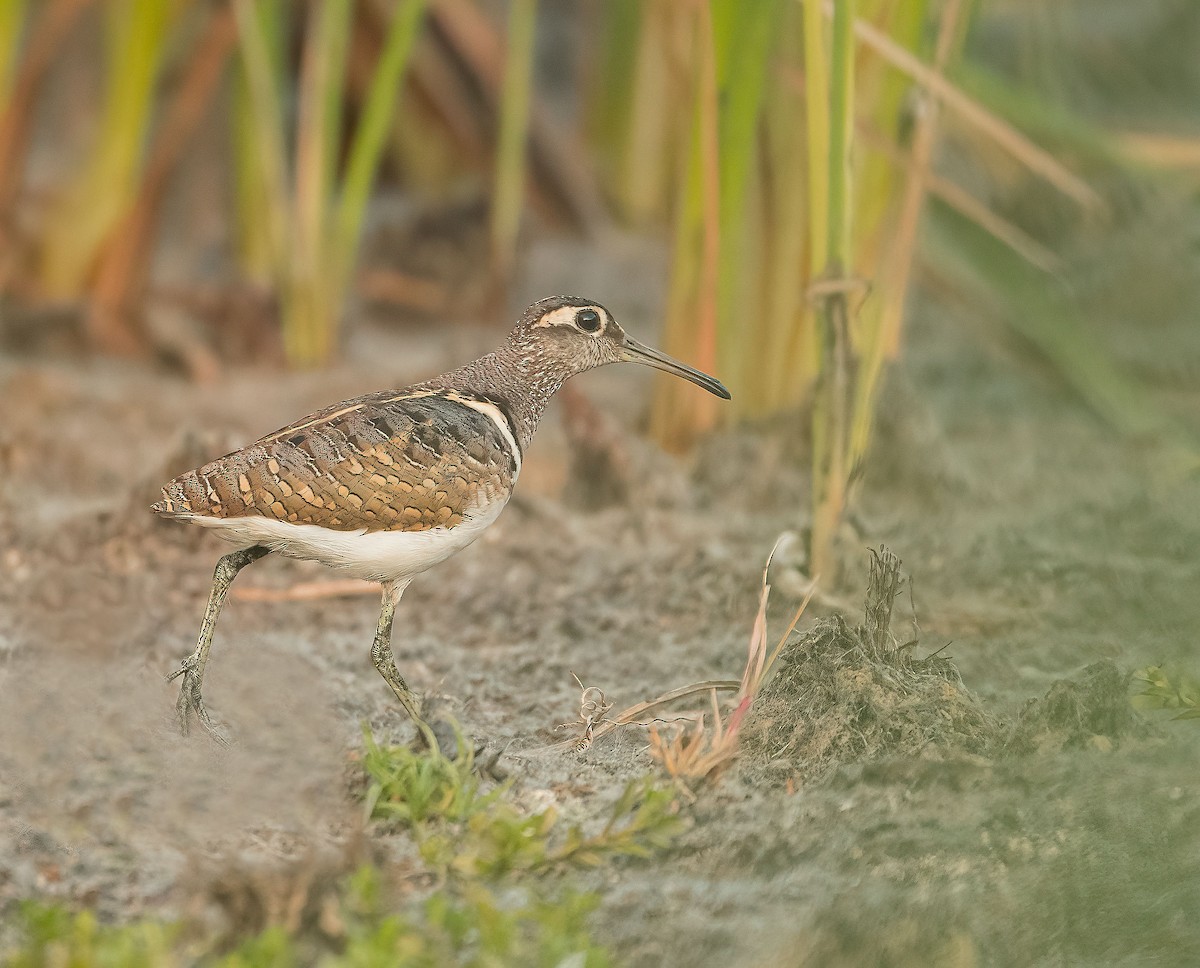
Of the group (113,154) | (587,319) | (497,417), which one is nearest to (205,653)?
(497,417)

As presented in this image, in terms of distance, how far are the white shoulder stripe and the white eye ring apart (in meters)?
0.38

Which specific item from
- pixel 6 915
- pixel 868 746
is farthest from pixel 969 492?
pixel 6 915

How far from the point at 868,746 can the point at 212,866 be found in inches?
58.8

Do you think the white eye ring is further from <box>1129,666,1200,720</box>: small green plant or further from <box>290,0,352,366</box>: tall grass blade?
<box>290,0,352,366</box>: tall grass blade

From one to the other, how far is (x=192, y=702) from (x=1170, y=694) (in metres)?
2.37

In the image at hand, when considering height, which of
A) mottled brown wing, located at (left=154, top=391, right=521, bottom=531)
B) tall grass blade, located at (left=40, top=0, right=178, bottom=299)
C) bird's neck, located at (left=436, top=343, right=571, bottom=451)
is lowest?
mottled brown wing, located at (left=154, top=391, right=521, bottom=531)

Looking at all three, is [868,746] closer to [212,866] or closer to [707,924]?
[707,924]

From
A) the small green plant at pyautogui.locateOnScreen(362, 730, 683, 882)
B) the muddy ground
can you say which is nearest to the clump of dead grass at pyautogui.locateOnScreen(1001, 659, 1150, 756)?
the muddy ground

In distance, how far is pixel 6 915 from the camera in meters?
3.10

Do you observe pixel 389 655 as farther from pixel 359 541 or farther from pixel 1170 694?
pixel 1170 694

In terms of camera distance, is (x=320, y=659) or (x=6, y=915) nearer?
(x=6, y=915)

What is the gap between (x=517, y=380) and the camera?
4.27 metres

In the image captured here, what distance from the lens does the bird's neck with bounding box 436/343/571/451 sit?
13.8ft

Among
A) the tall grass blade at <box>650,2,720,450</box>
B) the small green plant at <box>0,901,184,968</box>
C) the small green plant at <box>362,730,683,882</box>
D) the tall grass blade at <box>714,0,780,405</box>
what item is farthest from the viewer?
the tall grass blade at <box>650,2,720,450</box>
